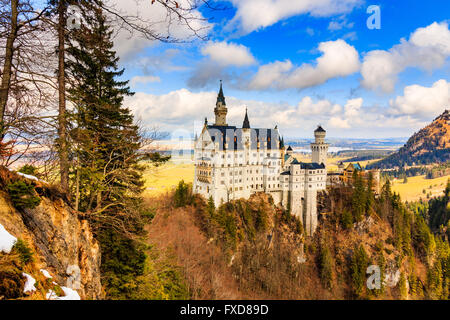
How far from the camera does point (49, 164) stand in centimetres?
1002

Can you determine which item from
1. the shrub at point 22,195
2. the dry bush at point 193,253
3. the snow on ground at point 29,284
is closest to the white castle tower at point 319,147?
the dry bush at point 193,253

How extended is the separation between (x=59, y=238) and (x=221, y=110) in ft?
190

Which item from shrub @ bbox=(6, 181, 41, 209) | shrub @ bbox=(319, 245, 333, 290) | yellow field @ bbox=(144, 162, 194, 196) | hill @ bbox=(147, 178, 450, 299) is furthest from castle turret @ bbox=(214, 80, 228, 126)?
shrub @ bbox=(6, 181, 41, 209)

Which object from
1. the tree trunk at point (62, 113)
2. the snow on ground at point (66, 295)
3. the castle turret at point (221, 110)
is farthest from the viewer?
the castle turret at point (221, 110)

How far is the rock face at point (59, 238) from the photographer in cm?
750

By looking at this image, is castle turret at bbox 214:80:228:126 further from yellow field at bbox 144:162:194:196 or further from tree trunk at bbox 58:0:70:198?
tree trunk at bbox 58:0:70:198

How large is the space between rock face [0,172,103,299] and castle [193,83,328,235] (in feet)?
142

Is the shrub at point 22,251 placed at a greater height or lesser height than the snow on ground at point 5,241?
lesser

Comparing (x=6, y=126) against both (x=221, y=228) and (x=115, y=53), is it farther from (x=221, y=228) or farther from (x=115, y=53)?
(x=221, y=228)

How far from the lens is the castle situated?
5609cm

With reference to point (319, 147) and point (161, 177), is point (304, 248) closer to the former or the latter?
point (319, 147)

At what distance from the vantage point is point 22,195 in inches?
302

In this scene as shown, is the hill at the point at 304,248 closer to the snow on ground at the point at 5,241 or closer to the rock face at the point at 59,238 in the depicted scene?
the rock face at the point at 59,238

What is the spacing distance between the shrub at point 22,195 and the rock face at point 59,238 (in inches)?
6.7
